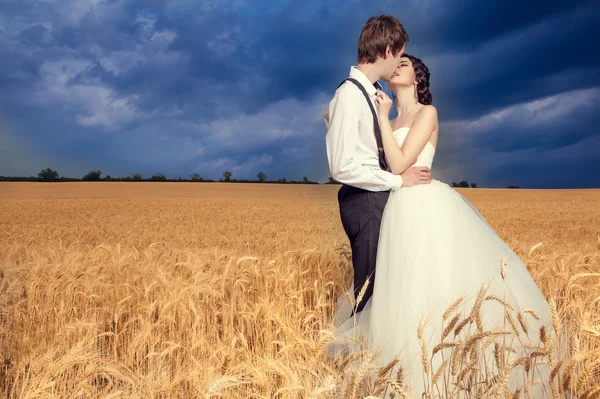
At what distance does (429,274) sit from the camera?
107 inches

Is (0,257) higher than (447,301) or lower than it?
lower

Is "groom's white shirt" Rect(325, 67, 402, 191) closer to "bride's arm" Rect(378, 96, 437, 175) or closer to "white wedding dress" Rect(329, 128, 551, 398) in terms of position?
"bride's arm" Rect(378, 96, 437, 175)

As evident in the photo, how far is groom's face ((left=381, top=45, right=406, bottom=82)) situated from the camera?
9.13ft

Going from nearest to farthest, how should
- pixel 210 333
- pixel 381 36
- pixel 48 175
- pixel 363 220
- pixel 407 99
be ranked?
pixel 381 36
pixel 363 220
pixel 407 99
pixel 210 333
pixel 48 175

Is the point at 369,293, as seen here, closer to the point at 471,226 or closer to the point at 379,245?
the point at 379,245

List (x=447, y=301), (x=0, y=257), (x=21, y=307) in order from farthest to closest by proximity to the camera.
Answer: (x=0, y=257) → (x=21, y=307) → (x=447, y=301)

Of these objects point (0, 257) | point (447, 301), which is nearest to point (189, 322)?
point (447, 301)

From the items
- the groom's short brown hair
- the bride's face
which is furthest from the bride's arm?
the groom's short brown hair

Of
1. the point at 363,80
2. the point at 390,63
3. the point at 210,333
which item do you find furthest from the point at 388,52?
the point at 210,333

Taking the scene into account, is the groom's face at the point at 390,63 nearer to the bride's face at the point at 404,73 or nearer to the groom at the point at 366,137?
the groom at the point at 366,137

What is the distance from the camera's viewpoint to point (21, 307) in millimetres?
4047

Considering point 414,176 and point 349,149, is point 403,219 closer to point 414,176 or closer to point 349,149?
point 414,176

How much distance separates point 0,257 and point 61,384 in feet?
13.1

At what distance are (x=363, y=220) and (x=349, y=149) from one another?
478mm
